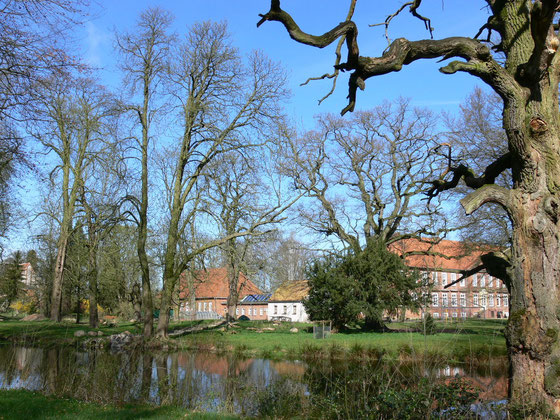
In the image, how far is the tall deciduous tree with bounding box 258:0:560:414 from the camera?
5.24m

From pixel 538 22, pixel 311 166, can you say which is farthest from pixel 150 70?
→ pixel 538 22

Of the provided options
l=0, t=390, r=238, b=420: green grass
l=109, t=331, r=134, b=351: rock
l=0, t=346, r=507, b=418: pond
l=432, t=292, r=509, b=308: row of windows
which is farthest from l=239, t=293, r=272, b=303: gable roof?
l=0, t=390, r=238, b=420: green grass

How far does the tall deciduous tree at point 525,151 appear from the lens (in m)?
5.24

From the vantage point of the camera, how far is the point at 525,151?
5664mm

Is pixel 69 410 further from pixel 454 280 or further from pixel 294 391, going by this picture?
pixel 454 280

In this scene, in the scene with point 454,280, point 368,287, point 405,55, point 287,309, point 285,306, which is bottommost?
point 287,309

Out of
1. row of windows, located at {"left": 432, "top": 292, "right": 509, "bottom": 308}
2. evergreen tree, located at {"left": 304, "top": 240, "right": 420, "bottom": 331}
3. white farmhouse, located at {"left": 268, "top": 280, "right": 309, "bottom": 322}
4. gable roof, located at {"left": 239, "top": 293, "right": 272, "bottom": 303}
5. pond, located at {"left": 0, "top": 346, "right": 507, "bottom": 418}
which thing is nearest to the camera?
pond, located at {"left": 0, "top": 346, "right": 507, "bottom": 418}

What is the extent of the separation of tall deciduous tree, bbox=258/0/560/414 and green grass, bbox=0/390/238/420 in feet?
13.8

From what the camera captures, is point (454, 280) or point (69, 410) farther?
point (454, 280)

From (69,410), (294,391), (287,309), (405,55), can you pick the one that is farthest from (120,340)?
(287,309)

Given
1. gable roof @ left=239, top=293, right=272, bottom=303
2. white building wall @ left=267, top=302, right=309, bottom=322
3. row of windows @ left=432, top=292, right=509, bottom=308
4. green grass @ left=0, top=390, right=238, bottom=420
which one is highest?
row of windows @ left=432, top=292, right=509, bottom=308

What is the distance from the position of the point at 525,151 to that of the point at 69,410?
23.6ft

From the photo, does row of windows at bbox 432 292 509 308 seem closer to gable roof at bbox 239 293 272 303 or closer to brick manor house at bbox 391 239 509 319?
brick manor house at bbox 391 239 509 319

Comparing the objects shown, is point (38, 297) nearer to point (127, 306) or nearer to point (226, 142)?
point (127, 306)
